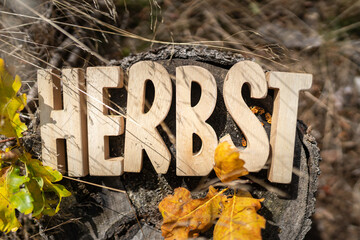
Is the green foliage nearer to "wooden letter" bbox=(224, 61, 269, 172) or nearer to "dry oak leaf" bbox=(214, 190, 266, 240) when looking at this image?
"dry oak leaf" bbox=(214, 190, 266, 240)

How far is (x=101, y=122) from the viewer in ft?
4.26

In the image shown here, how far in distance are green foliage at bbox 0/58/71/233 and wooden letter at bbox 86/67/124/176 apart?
0.66ft

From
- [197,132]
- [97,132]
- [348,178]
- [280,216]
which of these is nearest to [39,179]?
[97,132]

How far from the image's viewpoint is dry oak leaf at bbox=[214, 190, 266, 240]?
1.12 m

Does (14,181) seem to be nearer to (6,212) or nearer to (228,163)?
(6,212)

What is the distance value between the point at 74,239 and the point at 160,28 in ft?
5.12

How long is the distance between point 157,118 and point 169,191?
0.41 meters

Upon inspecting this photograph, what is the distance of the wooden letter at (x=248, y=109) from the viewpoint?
4.07ft

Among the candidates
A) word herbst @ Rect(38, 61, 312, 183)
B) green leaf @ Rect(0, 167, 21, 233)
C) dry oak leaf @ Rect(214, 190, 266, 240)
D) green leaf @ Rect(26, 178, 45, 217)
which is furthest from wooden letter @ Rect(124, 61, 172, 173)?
green leaf @ Rect(0, 167, 21, 233)

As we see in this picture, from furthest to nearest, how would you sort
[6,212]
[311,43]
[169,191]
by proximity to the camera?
[311,43]
[169,191]
[6,212]

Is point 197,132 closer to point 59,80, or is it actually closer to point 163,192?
point 163,192

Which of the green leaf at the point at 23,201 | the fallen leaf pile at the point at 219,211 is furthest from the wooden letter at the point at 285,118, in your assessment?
the green leaf at the point at 23,201

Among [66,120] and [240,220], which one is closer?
[240,220]

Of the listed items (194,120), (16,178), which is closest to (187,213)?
(194,120)
